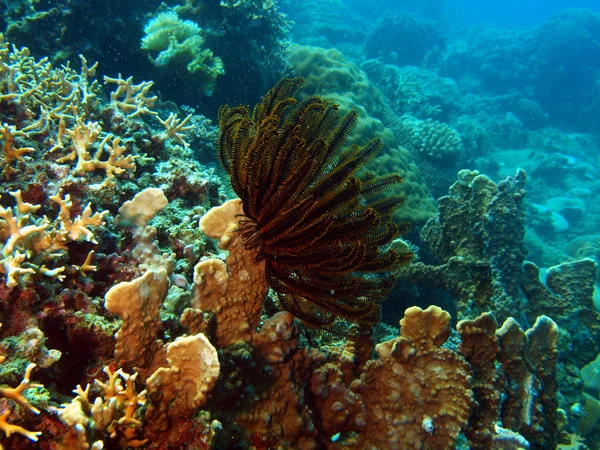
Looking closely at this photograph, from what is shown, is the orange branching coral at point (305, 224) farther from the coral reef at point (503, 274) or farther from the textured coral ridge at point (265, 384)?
the coral reef at point (503, 274)

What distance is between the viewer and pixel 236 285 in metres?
2.91

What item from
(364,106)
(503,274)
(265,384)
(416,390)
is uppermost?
(364,106)

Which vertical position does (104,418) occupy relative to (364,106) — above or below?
below

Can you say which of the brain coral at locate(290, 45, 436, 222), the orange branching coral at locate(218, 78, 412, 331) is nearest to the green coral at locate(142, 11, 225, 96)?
the brain coral at locate(290, 45, 436, 222)

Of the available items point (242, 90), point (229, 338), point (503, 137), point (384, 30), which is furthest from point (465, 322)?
point (384, 30)

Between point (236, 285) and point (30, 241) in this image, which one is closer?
point (30, 241)

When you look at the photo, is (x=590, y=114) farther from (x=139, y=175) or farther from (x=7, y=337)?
(x=7, y=337)

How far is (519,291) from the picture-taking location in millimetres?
5977

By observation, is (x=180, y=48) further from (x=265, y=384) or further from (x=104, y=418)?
(x=104, y=418)

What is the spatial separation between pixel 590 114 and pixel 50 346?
3144cm

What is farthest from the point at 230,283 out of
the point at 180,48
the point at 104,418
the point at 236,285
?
the point at 180,48

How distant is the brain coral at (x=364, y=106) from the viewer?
899 cm

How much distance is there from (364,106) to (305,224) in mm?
9220

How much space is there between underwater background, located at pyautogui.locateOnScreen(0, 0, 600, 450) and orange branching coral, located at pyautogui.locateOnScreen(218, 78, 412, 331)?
0.06 feet
